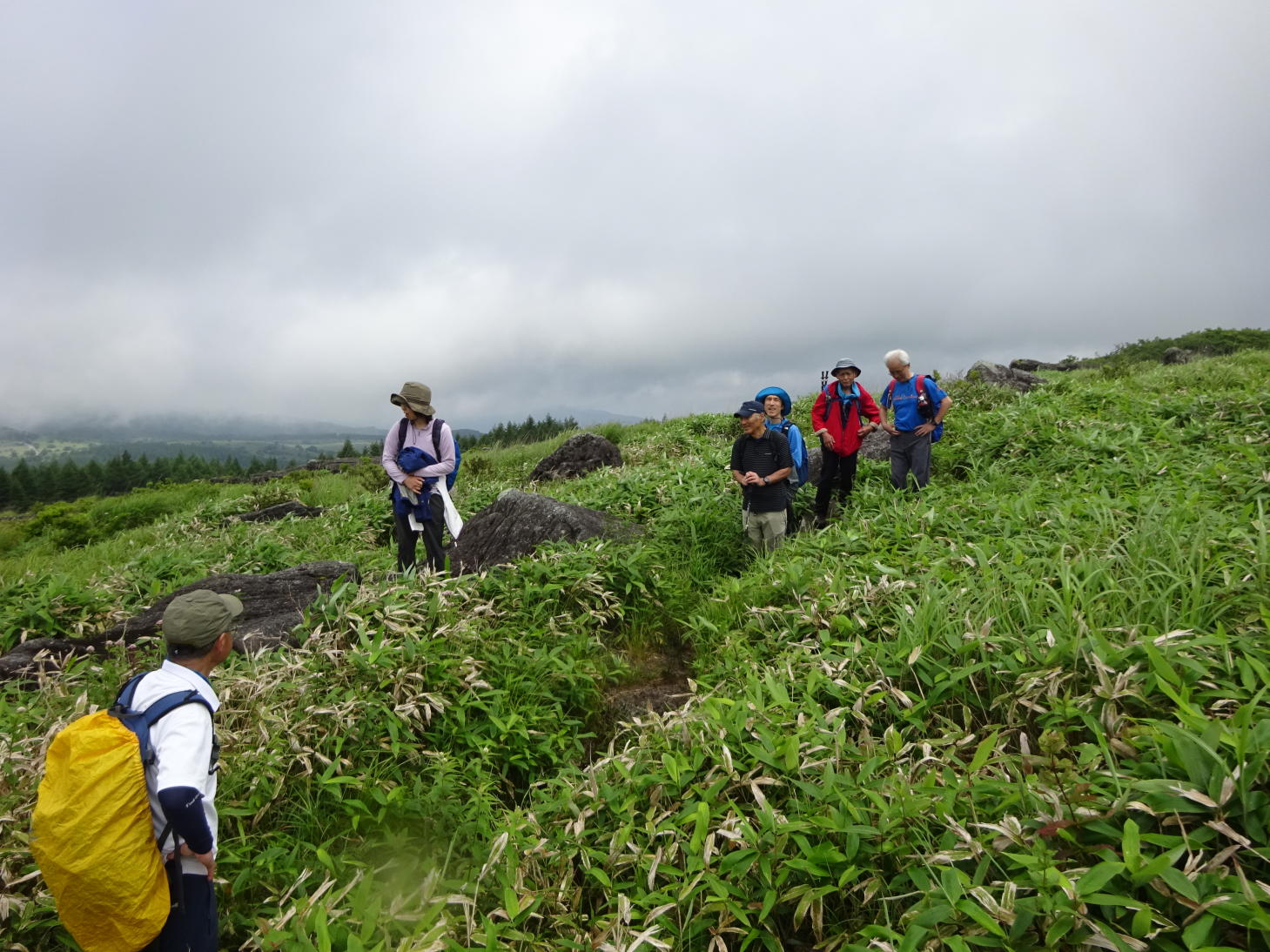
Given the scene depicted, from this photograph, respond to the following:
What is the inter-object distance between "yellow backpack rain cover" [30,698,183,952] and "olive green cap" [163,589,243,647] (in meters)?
0.41

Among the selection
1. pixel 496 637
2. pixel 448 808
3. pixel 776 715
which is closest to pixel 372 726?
pixel 448 808

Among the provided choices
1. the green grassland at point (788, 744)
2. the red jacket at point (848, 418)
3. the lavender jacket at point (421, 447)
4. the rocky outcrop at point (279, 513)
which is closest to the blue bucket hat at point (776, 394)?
the red jacket at point (848, 418)

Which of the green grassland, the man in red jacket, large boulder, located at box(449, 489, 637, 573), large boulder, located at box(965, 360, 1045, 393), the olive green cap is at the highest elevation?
large boulder, located at box(965, 360, 1045, 393)

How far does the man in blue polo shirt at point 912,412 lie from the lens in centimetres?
759

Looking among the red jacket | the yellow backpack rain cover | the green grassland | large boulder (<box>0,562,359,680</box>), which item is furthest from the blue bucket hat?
the yellow backpack rain cover

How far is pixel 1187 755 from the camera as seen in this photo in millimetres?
2303

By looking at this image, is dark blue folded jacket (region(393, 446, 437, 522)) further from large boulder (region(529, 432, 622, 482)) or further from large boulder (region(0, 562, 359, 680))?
large boulder (region(529, 432, 622, 482))

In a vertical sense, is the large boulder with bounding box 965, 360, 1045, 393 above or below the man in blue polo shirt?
above

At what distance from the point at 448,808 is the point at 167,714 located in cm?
160

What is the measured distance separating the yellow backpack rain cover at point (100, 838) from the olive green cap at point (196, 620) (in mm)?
412

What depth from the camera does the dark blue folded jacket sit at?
6.84m

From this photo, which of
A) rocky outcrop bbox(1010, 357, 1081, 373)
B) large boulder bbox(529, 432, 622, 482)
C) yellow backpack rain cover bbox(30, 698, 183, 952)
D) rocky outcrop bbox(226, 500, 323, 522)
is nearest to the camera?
yellow backpack rain cover bbox(30, 698, 183, 952)

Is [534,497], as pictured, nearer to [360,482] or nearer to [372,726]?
[372,726]

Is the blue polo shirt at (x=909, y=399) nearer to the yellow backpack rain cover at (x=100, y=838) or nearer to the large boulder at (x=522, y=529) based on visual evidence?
the large boulder at (x=522, y=529)
